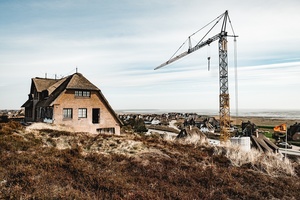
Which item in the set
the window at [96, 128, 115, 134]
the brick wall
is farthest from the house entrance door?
the window at [96, 128, 115, 134]

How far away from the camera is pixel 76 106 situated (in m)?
28.5

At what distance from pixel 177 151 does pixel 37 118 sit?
23.6m

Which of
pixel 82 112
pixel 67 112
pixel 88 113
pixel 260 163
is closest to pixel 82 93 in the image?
pixel 82 112

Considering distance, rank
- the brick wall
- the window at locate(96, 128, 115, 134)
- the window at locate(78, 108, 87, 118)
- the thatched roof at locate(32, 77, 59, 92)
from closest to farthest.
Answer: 1. the brick wall
2. the window at locate(78, 108, 87, 118)
3. the window at locate(96, 128, 115, 134)
4. the thatched roof at locate(32, 77, 59, 92)

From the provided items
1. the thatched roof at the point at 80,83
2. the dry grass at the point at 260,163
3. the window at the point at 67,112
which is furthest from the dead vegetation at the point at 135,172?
the thatched roof at the point at 80,83

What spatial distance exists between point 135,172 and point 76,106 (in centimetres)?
1888

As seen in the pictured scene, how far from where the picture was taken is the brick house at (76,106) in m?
27.6

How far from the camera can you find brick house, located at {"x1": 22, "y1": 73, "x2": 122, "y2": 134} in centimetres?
2761

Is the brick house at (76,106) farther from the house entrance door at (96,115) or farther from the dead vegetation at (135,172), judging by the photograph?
the dead vegetation at (135,172)

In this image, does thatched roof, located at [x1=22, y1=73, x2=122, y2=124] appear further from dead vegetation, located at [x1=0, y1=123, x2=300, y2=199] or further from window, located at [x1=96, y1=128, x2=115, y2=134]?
dead vegetation, located at [x1=0, y1=123, x2=300, y2=199]

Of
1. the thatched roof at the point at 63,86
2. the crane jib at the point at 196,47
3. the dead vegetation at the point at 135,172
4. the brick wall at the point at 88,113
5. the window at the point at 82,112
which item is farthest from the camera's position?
the crane jib at the point at 196,47

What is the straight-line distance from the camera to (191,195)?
935cm

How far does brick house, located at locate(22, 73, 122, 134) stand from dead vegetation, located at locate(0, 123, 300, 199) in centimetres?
1075

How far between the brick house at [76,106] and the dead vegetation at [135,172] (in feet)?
35.3
